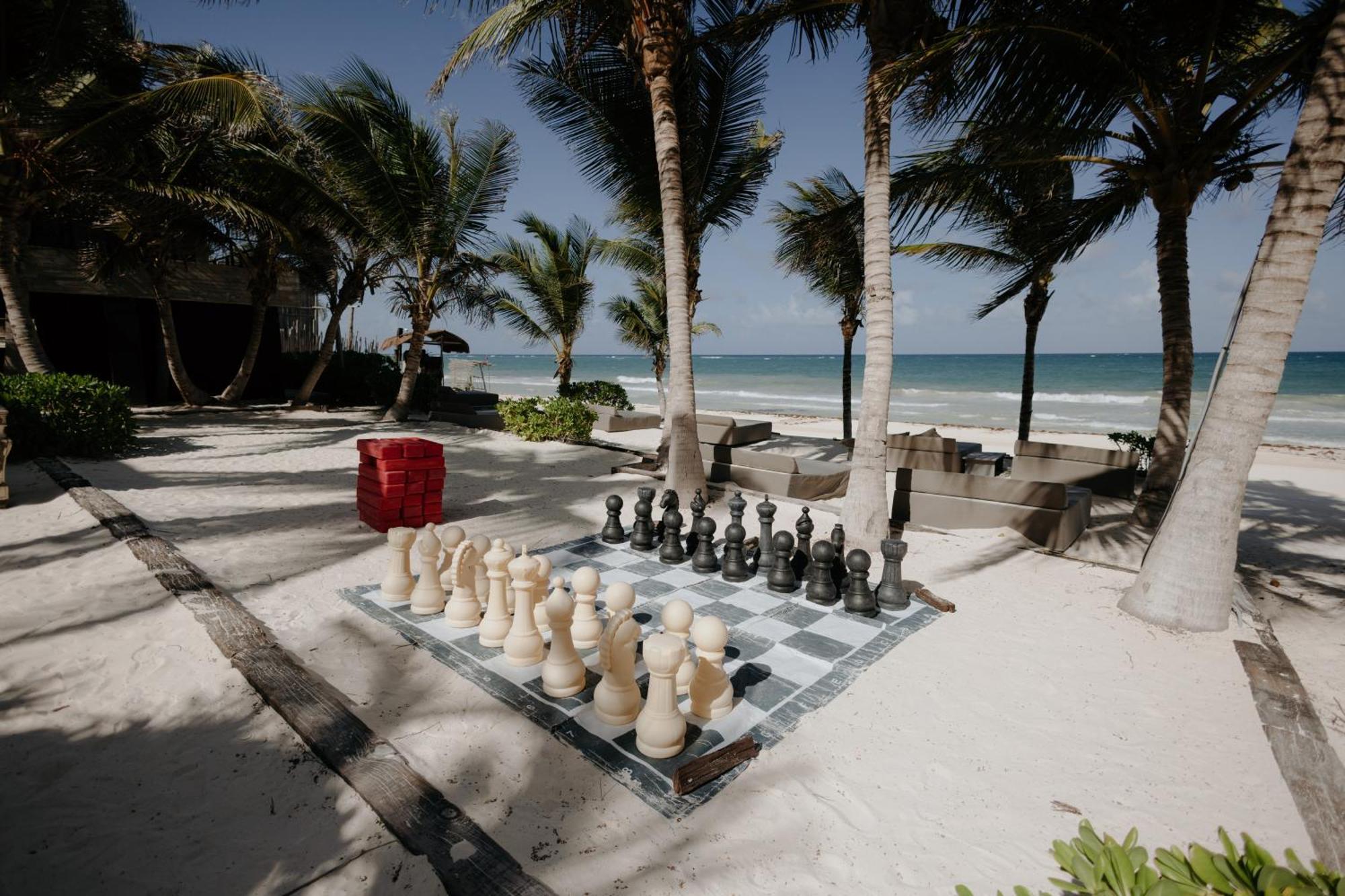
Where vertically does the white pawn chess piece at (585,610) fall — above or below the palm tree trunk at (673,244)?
below

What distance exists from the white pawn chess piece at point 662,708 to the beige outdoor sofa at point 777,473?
4.94 metres

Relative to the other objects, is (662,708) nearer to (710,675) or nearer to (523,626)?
(710,675)

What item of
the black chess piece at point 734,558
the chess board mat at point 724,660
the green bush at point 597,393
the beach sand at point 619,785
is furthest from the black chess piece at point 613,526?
the green bush at point 597,393

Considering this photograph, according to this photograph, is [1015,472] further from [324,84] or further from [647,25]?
[324,84]

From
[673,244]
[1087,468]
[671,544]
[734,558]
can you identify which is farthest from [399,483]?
[1087,468]

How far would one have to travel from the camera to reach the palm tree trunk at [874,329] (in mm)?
4902

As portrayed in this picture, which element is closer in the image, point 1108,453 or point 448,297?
point 1108,453

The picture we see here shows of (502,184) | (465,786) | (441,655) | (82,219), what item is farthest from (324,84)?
(465,786)

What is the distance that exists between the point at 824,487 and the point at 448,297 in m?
12.0

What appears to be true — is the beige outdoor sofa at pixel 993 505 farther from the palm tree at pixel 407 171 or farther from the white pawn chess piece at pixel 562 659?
the palm tree at pixel 407 171

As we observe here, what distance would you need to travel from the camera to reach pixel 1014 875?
1.77 meters

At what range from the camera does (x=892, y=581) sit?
12.3 ft

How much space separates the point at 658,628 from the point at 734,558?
0.94 metres

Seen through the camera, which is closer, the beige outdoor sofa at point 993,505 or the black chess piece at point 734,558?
the black chess piece at point 734,558
